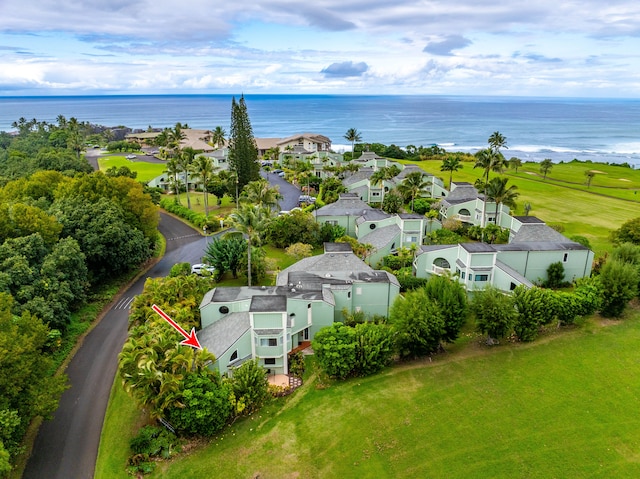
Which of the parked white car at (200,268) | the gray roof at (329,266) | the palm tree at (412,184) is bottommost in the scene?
the parked white car at (200,268)

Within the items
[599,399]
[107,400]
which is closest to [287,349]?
[107,400]

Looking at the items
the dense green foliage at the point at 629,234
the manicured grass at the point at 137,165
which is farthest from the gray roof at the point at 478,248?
the manicured grass at the point at 137,165

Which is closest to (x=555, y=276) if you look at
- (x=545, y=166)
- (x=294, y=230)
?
(x=294, y=230)

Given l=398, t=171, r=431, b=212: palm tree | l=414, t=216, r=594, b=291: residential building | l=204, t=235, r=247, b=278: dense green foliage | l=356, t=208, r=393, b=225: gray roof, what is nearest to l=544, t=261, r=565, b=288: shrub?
l=414, t=216, r=594, b=291: residential building

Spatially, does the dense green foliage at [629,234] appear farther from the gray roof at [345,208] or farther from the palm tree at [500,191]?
→ the gray roof at [345,208]

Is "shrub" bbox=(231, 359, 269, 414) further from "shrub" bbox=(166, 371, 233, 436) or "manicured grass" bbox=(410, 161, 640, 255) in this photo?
"manicured grass" bbox=(410, 161, 640, 255)

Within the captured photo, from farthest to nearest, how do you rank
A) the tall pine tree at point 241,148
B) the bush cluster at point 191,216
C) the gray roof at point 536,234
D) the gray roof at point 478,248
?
the tall pine tree at point 241,148 → the bush cluster at point 191,216 → the gray roof at point 536,234 → the gray roof at point 478,248
